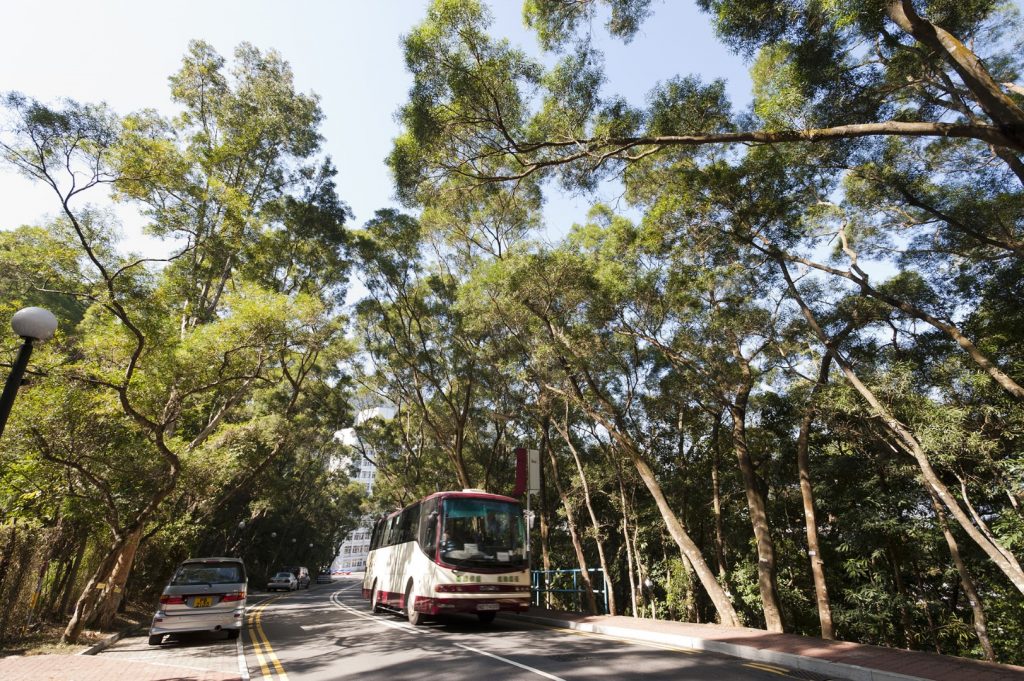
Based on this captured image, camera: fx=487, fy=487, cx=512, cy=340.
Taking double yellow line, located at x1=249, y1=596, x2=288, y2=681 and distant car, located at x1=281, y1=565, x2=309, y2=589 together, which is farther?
distant car, located at x1=281, y1=565, x2=309, y2=589

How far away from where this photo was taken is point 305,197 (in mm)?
15617

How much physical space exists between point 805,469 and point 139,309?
15.1 metres

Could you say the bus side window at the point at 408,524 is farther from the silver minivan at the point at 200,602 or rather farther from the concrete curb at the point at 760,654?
the concrete curb at the point at 760,654

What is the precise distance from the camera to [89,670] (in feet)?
21.9

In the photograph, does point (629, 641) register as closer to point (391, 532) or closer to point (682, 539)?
point (682, 539)

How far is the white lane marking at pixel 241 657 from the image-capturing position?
6.50 metres

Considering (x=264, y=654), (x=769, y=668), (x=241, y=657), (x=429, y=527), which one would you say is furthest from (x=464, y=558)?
(x=769, y=668)

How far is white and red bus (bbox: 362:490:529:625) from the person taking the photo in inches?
394

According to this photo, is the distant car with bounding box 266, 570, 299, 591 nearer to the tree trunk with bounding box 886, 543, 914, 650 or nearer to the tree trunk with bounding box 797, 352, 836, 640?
the tree trunk with bounding box 797, 352, 836, 640

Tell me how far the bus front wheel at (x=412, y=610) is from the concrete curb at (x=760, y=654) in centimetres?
347

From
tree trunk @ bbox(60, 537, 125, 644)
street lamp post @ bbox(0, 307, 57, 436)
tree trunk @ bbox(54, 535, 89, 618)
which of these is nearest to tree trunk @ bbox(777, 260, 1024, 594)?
street lamp post @ bbox(0, 307, 57, 436)

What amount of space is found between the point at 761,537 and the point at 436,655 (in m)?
8.11

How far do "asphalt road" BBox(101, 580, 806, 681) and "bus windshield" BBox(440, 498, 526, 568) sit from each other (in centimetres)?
137

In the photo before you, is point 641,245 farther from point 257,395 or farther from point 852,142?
point 257,395
